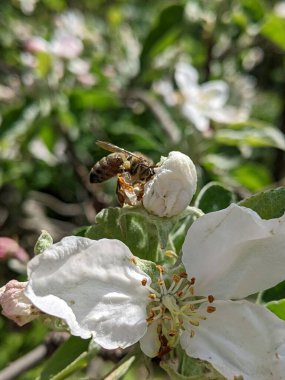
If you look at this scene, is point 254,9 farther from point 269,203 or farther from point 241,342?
point 241,342

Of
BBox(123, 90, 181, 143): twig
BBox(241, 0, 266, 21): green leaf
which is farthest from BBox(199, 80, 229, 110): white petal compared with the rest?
BBox(241, 0, 266, 21): green leaf

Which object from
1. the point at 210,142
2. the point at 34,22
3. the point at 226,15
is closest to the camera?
the point at 210,142

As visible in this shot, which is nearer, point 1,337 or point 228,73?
point 1,337

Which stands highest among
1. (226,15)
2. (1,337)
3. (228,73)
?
(226,15)

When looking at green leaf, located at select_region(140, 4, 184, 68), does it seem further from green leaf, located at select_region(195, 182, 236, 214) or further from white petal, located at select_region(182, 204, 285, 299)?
white petal, located at select_region(182, 204, 285, 299)

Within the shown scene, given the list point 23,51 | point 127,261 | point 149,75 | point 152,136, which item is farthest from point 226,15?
point 127,261

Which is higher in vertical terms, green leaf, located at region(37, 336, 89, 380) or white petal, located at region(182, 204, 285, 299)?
white petal, located at region(182, 204, 285, 299)

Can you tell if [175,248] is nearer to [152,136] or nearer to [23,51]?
[152,136]
